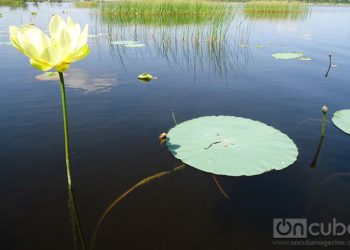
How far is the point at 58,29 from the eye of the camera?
1790mm

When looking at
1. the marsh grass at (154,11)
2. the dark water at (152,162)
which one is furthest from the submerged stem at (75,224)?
the marsh grass at (154,11)

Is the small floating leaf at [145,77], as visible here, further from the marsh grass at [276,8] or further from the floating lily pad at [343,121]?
the marsh grass at [276,8]

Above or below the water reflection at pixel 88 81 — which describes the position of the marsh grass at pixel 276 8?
above

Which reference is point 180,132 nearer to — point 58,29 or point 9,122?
point 58,29

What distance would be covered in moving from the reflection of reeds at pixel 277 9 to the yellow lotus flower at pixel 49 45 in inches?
768

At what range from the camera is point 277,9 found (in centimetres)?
1972

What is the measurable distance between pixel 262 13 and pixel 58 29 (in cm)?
2117

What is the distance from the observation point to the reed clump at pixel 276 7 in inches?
747

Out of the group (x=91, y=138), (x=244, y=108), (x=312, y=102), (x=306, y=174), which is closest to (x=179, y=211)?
(x=306, y=174)

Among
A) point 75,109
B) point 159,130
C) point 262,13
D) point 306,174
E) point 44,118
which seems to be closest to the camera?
point 306,174

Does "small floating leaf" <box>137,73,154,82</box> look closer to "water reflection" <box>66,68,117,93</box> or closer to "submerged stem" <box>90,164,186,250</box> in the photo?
A: "water reflection" <box>66,68,117,93</box>

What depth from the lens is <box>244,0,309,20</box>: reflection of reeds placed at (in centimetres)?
1898

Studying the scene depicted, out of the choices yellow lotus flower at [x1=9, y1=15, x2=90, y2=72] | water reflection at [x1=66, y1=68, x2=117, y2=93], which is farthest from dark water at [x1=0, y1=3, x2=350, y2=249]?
yellow lotus flower at [x1=9, y1=15, x2=90, y2=72]

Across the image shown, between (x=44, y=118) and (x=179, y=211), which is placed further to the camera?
(x=44, y=118)
